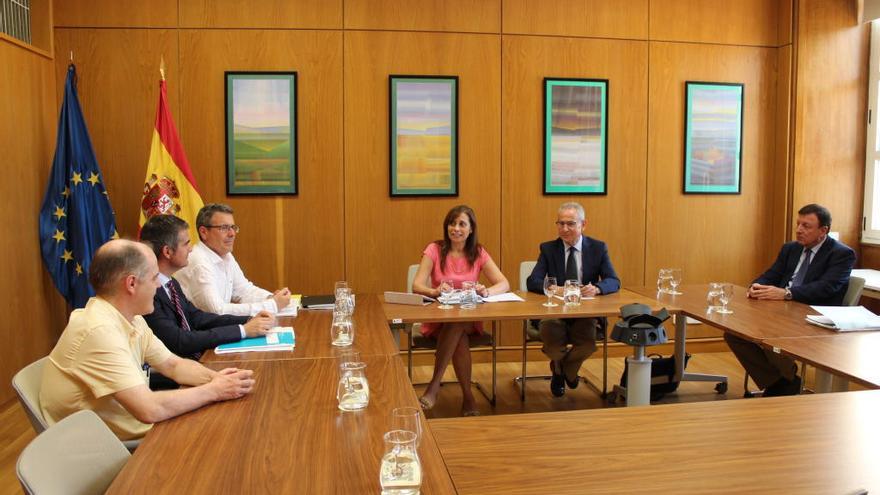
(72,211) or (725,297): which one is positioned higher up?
(72,211)

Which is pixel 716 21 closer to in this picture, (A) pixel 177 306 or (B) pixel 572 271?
(B) pixel 572 271

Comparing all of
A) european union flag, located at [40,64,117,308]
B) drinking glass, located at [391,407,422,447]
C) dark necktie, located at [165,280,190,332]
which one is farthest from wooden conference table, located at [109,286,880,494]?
european union flag, located at [40,64,117,308]

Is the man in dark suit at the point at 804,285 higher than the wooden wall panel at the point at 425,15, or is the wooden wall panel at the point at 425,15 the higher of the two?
the wooden wall panel at the point at 425,15

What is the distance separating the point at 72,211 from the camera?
190 inches

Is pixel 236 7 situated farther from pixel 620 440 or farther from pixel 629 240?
pixel 620 440

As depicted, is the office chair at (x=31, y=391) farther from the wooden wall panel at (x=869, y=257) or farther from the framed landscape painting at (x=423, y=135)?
the wooden wall panel at (x=869, y=257)

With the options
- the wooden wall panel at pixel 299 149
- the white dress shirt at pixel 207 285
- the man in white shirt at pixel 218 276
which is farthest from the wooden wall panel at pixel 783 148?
the white dress shirt at pixel 207 285

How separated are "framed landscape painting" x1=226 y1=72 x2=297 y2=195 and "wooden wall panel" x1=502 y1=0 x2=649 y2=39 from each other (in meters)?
1.84

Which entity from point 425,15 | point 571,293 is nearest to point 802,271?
point 571,293

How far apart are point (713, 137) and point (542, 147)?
1.54 meters

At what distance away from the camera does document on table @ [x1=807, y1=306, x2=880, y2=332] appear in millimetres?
3312

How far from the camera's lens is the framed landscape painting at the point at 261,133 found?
529cm

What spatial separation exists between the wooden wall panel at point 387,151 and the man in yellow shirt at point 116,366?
3.21 meters

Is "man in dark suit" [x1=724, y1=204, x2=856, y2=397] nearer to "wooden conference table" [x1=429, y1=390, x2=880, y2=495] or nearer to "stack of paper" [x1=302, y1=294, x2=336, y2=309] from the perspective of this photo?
"wooden conference table" [x1=429, y1=390, x2=880, y2=495]
